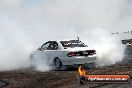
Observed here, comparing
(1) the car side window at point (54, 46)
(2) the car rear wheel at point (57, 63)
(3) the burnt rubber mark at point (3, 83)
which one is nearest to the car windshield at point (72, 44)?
(1) the car side window at point (54, 46)

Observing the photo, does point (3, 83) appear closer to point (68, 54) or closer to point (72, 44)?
point (68, 54)

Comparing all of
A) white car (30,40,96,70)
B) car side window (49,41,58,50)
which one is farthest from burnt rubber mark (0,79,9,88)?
car side window (49,41,58,50)

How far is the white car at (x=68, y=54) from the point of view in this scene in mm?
18312

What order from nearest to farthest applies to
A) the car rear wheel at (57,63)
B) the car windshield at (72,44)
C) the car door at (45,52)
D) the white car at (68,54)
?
1. the white car at (68,54)
2. the car rear wheel at (57,63)
3. the car windshield at (72,44)
4. the car door at (45,52)

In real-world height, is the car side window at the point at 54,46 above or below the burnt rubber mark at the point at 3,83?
above

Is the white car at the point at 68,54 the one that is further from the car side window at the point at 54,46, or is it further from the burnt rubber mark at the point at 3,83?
the burnt rubber mark at the point at 3,83

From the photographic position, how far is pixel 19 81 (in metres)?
15.0

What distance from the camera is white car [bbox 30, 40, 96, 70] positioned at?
18312 millimetres

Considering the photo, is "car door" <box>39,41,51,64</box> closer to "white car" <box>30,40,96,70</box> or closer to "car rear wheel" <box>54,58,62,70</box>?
"white car" <box>30,40,96,70</box>

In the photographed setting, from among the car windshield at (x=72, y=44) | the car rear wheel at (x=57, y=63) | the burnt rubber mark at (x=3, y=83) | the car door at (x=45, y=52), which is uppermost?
the car windshield at (x=72, y=44)

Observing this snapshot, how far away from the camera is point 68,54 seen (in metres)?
18.3

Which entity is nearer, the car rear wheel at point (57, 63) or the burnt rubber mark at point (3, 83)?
the burnt rubber mark at point (3, 83)

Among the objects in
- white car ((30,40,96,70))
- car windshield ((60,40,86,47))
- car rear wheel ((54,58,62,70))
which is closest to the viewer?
white car ((30,40,96,70))

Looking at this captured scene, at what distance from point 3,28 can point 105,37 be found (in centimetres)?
Answer: 1753
